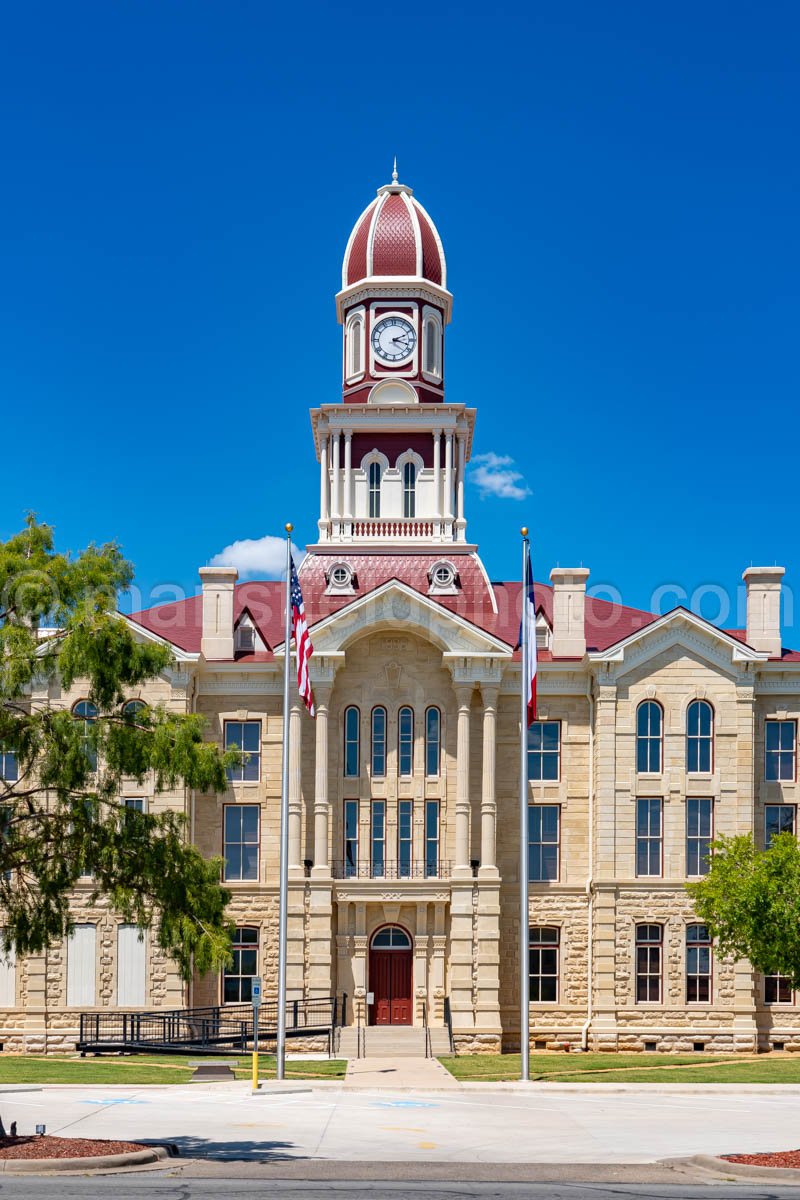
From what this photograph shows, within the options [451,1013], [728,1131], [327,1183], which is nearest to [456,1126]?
[728,1131]

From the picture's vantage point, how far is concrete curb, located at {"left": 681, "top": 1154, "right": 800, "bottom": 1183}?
20.5 meters

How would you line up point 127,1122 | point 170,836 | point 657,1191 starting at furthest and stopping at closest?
point 127,1122
point 170,836
point 657,1191

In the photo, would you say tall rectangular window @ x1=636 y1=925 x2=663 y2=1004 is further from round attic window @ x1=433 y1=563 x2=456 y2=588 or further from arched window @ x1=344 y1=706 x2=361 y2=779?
round attic window @ x1=433 y1=563 x2=456 y2=588

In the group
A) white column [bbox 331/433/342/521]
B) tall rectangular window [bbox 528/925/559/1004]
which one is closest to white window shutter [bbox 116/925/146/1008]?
tall rectangular window [bbox 528/925/559/1004]

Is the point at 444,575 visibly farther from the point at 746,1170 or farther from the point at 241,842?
the point at 746,1170

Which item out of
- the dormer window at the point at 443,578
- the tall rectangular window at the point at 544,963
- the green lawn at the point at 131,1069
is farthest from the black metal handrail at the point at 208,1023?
the dormer window at the point at 443,578

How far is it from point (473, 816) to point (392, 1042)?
7028 millimetres

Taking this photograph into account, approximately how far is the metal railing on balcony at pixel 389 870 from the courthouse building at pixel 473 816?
89 mm

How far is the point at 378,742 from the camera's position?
1941 inches

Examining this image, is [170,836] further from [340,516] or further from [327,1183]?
[340,516]

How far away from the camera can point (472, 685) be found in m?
48.3

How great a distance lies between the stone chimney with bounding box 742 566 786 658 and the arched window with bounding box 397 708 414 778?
34.9 ft

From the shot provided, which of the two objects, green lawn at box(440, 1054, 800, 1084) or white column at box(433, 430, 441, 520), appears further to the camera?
white column at box(433, 430, 441, 520)

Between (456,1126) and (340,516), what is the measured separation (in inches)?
1160
